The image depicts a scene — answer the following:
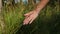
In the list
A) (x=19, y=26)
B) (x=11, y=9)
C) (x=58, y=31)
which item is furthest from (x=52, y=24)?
(x=11, y=9)

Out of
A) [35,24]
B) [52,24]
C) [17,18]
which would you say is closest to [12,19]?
[17,18]

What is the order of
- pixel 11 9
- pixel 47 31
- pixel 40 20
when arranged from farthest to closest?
1. pixel 11 9
2. pixel 40 20
3. pixel 47 31

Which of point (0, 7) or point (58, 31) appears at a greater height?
point (0, 7)

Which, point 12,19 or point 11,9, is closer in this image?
point 12,19

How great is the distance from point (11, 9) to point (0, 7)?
287mm

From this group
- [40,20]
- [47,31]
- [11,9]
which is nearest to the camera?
[47,31]

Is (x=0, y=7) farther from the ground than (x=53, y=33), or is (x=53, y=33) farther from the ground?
(x=0, y=7)

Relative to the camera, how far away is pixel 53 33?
3.88 metres

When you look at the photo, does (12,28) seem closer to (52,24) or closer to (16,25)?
(16,25)

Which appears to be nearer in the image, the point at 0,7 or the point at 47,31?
the point at 47,31

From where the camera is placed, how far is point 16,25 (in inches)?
153

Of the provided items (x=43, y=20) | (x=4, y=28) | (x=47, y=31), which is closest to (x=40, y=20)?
(x=43, y=20)

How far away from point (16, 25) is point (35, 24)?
1.06ft

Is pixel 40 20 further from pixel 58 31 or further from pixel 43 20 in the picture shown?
pixel 58 31
